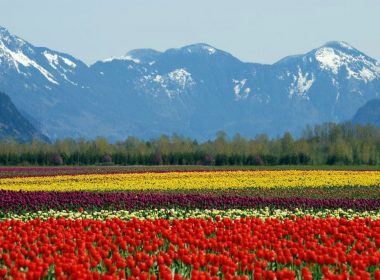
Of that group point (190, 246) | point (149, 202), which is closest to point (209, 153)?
point (149, 202)

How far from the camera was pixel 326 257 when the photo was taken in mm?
10289

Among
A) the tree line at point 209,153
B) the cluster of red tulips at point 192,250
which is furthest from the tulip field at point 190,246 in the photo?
the tree line at point 209,153

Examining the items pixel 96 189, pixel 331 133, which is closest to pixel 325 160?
pixel 331 133

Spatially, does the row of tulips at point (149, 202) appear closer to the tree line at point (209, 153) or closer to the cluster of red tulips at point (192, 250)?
the cluster of red tulips at point (192, 250)

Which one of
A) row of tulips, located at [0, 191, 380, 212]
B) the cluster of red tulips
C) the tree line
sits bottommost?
the cluster of red tulips

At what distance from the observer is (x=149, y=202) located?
23734 mm

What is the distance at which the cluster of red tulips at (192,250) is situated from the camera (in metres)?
9.34

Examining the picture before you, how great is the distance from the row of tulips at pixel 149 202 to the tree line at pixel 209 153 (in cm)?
4911

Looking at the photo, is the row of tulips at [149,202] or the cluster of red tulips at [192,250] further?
the row of tulips at [149,202]

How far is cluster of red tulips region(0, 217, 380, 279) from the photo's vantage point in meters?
9.34

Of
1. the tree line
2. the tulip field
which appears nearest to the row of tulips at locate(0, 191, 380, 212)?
the tulip field

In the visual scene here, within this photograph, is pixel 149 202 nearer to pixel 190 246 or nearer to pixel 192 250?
pixel 190 246

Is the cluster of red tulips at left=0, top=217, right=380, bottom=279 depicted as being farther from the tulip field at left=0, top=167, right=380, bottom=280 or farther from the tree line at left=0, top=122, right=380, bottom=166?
the tree line at left=0, top=122, right=380, bottom=166

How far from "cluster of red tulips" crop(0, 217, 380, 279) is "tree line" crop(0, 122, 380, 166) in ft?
195
